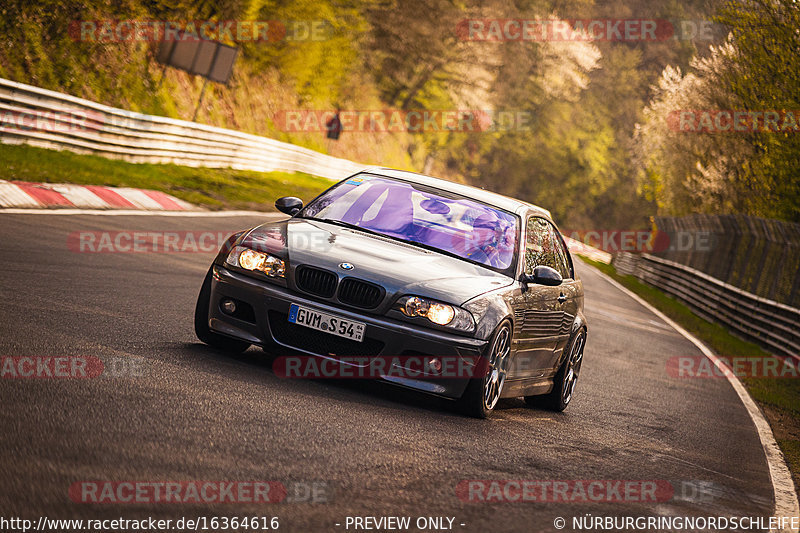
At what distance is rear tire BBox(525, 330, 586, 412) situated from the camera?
9.21 metres

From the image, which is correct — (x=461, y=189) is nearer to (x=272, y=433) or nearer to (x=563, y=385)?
(x=563, y=385)

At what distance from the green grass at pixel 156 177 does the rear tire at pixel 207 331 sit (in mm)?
9175

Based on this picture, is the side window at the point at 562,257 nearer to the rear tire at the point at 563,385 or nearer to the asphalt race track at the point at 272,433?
the rear tire at the point at 563,385

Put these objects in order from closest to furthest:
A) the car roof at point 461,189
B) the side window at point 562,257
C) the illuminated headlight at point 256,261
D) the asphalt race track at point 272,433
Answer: the asphalt race track at point 272,433, the illuminated headlight at point 256,261, the car roof at point 461,189, the side window at point 562,257

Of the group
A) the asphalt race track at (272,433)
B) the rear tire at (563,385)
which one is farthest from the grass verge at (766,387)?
the rear tire at (563,385)

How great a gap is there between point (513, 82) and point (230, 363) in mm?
72511

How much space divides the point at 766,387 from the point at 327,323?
980 centimetres

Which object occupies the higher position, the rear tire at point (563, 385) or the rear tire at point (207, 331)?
the rear tire at point (207, 331)

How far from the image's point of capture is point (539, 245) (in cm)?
884

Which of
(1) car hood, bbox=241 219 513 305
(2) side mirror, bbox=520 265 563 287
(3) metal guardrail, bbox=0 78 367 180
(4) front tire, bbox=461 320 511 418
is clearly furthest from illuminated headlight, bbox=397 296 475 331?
(3) metal guardrail, bbox=0 78 367 180

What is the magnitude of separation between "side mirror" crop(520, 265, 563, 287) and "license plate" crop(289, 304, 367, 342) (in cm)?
161

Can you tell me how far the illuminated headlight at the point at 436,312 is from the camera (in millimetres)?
7109

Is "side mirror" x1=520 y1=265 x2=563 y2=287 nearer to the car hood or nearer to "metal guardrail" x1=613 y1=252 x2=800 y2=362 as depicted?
the car hood

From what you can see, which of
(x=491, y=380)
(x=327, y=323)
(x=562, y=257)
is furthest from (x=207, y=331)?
(x=562, y=257)
